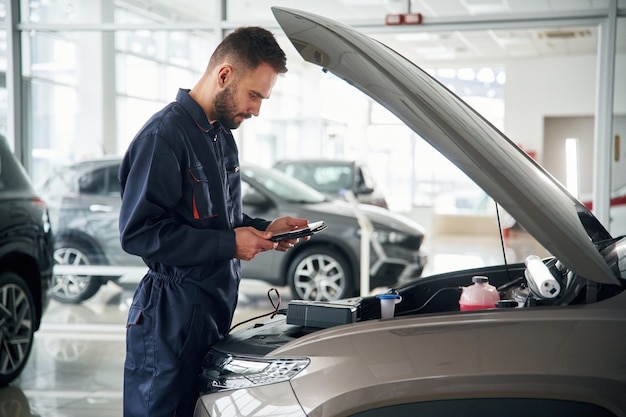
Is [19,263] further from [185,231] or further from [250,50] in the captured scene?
[250,50]

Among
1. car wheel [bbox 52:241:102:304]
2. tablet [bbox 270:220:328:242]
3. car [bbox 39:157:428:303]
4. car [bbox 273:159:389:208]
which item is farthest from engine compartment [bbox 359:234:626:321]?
car wheel [bbox 52:241:102:304]

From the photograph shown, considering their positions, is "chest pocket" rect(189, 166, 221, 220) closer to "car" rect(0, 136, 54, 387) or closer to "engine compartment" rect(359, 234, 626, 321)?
"engine compartment" rect(359, 234, 626, 321)

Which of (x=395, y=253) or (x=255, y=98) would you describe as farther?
(x=395, y=253)

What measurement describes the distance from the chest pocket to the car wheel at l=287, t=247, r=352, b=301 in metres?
4.45

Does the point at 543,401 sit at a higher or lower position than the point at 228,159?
lower

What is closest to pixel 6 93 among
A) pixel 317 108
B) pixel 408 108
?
pixel 317 108

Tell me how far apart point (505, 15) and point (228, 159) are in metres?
3.80

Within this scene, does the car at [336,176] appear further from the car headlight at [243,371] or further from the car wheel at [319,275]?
the car headlight at [243,371]

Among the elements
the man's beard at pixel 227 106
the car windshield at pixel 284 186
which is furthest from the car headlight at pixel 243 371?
the car windshield at pixel 284 186

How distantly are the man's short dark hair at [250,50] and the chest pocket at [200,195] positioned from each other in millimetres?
309

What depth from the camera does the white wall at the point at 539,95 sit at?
15062 mm

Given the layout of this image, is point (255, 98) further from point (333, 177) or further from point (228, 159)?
point (333, 177)

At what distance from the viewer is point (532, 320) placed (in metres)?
1.47

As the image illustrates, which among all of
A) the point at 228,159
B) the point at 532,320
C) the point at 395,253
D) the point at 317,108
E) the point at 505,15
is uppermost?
the point at 505,15
